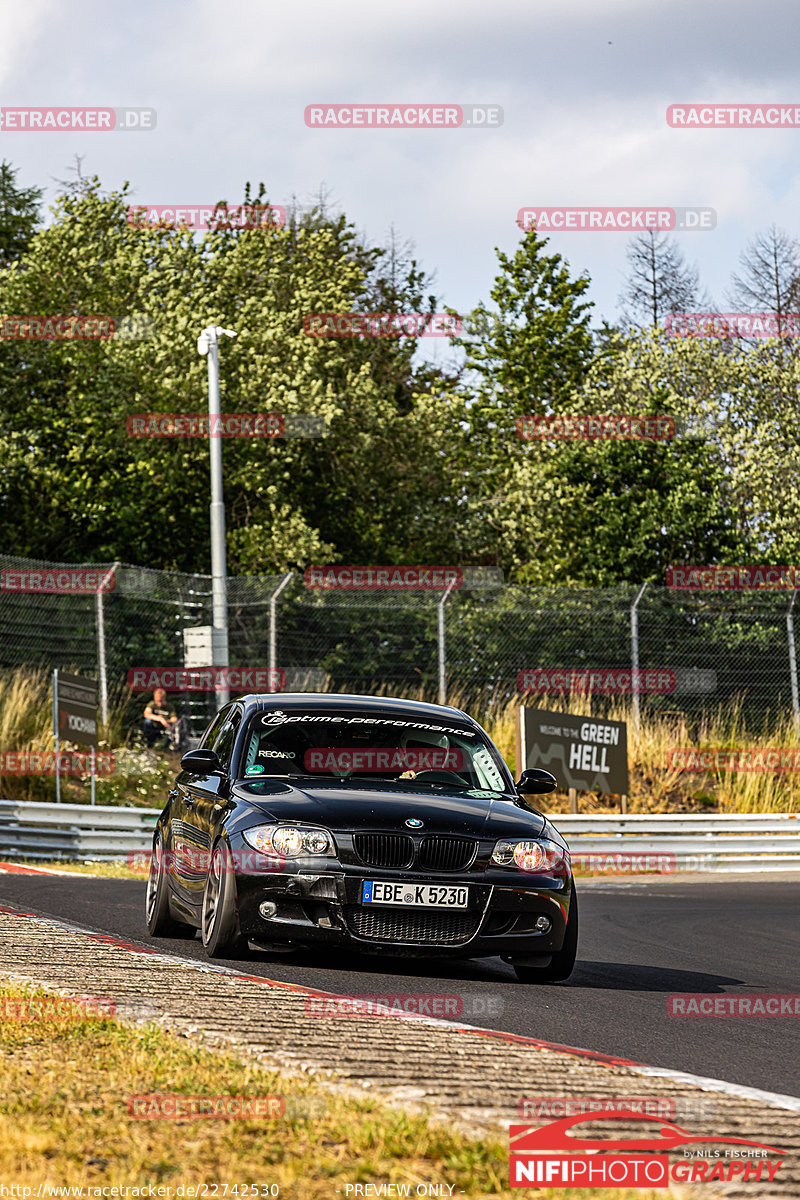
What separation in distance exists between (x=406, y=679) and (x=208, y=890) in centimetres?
1698

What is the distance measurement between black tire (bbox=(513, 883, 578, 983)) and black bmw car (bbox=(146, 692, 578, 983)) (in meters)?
0.01

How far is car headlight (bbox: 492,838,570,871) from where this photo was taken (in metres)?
8.26

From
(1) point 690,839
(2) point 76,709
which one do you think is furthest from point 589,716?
(2) point 76,709

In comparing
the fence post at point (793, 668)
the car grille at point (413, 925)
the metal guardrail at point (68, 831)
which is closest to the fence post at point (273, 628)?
the metal guardrail at point (68, 831)

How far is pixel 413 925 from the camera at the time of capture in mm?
8094

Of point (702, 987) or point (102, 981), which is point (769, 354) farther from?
point (102, 981)

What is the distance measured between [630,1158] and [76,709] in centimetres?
1867

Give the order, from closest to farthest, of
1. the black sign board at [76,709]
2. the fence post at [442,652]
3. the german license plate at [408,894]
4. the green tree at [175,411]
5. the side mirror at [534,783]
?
the german license plate at [408,894] → the side mirror at [534,783] → the black sign board at [76,709] → the fence post at [442,652] → the green tree at [175,411]

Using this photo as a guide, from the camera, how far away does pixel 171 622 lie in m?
25.8

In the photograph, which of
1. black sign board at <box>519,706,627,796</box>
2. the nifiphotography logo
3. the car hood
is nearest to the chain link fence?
black sign board at <box>519,706,627,796</box>

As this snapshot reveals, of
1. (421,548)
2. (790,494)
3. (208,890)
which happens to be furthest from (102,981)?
(421,548)

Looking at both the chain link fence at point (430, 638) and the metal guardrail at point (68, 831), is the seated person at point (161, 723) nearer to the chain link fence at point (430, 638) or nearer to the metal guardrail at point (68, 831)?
the chain link fence at point (430, 638)

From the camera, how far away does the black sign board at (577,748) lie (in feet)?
73.2

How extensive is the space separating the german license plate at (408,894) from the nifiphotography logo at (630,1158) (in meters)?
3.78
